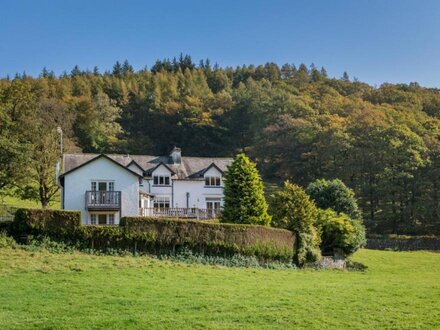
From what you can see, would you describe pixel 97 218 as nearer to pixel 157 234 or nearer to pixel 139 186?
pixel 139 186

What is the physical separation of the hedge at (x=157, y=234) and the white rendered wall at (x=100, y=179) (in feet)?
42.0

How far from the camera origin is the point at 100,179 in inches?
1633

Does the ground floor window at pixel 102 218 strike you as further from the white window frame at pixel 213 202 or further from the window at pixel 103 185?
the white window frame at pixel 213 202

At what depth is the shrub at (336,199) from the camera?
43094mm

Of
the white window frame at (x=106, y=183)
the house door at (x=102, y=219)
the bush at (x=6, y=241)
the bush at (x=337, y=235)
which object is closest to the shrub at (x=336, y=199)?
the bush at (x=337, y=235)

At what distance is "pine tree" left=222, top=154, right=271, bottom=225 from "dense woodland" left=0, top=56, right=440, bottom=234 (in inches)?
815

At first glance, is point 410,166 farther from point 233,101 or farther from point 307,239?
point 233,101

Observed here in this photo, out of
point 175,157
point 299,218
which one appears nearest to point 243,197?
point 299,218

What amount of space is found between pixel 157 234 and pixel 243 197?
359 inches

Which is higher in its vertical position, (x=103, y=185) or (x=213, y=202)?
(x=103, y=185)

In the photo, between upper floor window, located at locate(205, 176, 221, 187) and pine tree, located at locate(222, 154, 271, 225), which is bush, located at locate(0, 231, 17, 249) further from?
upper floor window, located at locate(205, 176, 221, 187)

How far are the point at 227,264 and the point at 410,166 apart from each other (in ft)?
127

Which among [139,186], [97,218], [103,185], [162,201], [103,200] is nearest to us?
[103,200]

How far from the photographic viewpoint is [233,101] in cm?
10962
